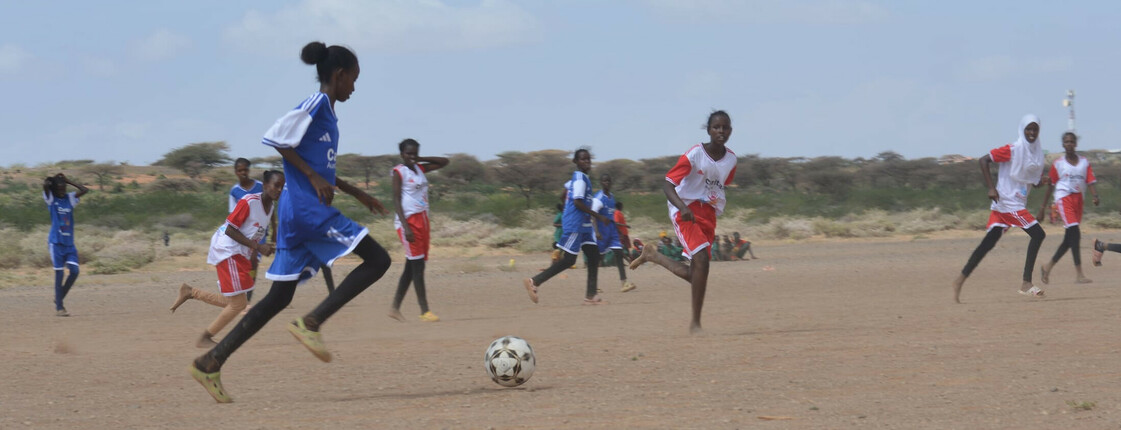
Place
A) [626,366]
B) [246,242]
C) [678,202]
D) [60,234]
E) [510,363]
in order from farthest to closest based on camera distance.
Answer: [60,234], [678,202], [246,242], [626,366], [510,363]

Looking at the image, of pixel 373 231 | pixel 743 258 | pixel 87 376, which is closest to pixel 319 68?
→ pixel 87 376

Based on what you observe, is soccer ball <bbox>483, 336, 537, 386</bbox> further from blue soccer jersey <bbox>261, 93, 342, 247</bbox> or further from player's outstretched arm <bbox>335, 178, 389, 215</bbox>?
blue soccer jersey <bbox>261, 93, 342, 247</bbox>

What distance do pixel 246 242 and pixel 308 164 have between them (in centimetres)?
274

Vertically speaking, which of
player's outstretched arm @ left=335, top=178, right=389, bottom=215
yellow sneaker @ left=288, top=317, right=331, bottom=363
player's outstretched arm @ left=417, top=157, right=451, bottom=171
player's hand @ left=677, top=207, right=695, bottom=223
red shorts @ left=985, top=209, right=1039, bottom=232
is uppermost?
player's outstretched arm @ left=417, top=157, right=451, bottom=171

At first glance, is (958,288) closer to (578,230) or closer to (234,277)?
(578,230)

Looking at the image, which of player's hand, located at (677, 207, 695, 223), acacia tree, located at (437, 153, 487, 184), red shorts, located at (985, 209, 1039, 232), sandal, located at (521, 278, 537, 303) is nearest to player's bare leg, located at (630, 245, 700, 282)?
player's hand, located at (677, 207, 695, 223)

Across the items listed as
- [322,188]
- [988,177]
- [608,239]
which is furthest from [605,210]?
[322,188]

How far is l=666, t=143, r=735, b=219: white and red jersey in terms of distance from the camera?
30.2ft

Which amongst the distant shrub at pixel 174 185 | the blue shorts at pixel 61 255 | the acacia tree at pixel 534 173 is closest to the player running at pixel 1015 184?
the blue shorts at pixel 61 255

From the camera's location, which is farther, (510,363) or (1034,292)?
(1034,292)

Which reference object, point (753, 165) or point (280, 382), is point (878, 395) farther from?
point (753, 165)

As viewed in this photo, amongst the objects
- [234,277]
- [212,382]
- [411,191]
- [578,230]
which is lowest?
[212,382]

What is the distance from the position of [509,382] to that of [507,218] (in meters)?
32.4

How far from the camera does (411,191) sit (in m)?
11.5
